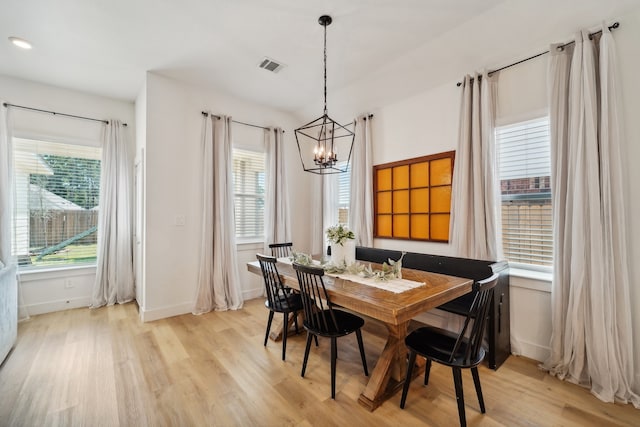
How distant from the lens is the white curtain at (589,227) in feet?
6.38

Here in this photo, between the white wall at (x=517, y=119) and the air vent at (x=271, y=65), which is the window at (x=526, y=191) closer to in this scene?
the white wall at (x=517, y=119)

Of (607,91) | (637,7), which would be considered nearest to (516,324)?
(607,91)

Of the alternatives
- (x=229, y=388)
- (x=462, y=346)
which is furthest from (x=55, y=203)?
(x=462, y=346)

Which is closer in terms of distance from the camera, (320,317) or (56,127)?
(320,317)

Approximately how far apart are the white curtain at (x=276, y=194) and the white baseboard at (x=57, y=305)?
2599mm

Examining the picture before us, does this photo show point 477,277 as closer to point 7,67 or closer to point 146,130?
point 146,130

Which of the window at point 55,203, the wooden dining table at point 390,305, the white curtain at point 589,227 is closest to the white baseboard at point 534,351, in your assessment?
the white curtain at point 589,227

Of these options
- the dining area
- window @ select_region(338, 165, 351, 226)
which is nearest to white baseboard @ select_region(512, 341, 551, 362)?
the dining area

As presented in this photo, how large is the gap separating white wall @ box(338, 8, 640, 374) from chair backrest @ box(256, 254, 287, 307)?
1758mm

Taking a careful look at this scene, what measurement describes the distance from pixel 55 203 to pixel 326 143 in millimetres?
3789

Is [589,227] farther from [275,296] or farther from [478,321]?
[275,296]

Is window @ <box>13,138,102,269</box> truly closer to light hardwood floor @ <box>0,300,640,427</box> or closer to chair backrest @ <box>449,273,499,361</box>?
light hardwood floor @ <box>0,300,640,427</box>

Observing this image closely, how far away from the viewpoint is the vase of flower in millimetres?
2523

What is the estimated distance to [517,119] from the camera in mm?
2549
